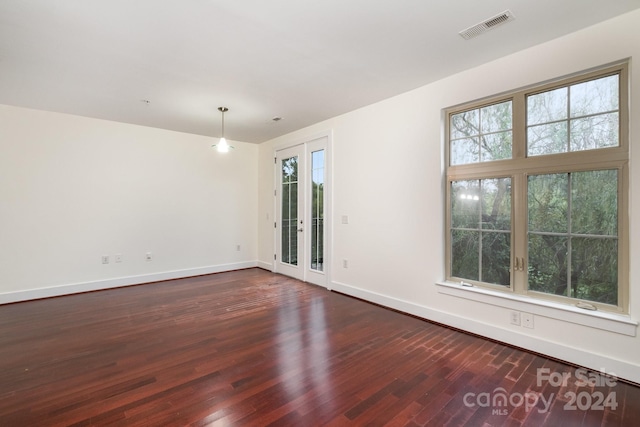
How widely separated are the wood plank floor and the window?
716 millimetres

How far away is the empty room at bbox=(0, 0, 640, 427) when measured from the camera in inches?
83.2

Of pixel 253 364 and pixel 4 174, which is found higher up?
pixel 4 174

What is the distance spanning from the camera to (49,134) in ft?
14.2

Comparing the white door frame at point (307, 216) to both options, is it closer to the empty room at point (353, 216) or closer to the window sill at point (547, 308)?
the empty room at point (353, 216)

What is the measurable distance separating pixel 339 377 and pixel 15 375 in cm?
251

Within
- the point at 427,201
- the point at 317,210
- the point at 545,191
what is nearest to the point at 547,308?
the point at 545,191

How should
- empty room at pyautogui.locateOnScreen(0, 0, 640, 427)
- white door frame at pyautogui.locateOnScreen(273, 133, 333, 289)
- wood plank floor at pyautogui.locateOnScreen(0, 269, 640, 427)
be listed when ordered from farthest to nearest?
white door frame at pyautogui.locateOnScreen(273, 133, 333, 289) < empty room at pyautogui.locateOnScreen(0, 0, 640, 427) < wood plank floor at pyautogui.locateOnScreen(0, 269, 640, 427)

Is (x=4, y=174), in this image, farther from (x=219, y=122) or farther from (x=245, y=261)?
(x=245, y=261)

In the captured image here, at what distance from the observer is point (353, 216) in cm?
439

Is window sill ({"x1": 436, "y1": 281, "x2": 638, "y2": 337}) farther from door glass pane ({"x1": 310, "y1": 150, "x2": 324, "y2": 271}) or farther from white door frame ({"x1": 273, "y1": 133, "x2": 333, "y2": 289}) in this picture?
door glass pane ({"x1": 310, "y1": 150, "x2": 324, "y2": 271})

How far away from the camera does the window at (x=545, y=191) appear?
7.81ft

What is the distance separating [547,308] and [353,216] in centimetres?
247

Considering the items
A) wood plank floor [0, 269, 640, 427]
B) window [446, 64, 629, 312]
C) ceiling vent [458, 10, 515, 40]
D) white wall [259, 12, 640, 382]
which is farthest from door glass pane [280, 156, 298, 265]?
ceiling vent [458, 10, 515, 40]

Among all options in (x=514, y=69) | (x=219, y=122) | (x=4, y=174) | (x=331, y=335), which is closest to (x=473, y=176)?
(x=514, y=69)
